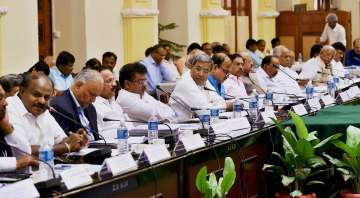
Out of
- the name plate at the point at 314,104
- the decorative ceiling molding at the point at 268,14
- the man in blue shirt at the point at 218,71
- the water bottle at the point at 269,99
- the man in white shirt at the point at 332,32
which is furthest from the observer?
the decorative ceiling molding at the point at 268,14

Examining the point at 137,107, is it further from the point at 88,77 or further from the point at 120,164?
the point at 120,164

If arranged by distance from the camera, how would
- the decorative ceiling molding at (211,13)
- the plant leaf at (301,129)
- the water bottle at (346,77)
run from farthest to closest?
the decorative ceiling molding at (211,13) → the water bottle at (346,77) → the plant leaf at (301,129)

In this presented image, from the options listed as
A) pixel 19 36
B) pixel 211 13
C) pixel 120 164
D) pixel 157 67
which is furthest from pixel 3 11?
pixel 211 13

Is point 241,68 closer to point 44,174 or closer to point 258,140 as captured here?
point 258,140

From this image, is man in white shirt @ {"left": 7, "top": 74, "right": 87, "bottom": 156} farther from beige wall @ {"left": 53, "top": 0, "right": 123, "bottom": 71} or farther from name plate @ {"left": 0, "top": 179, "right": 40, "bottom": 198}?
beige wall @ {"left": 53, "top": 0, "right": 123, "bottom": 71}

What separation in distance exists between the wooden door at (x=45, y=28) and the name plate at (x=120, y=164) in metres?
6.95

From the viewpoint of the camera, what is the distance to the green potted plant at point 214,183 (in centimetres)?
453

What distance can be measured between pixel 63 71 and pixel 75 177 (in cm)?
537

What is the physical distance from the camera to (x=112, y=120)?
240 inches

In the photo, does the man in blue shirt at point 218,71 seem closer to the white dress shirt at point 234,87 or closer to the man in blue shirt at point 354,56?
the white dress shirt at point 234,87

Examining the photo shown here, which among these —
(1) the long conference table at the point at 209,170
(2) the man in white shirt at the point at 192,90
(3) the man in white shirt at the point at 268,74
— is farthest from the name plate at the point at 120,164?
(3) the man in white shirt at the point at 268,74

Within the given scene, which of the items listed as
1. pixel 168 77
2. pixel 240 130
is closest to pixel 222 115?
pixel 240 130

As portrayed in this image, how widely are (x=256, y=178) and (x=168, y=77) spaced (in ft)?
17.6

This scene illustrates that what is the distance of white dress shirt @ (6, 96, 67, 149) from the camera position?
4898 millimetres
